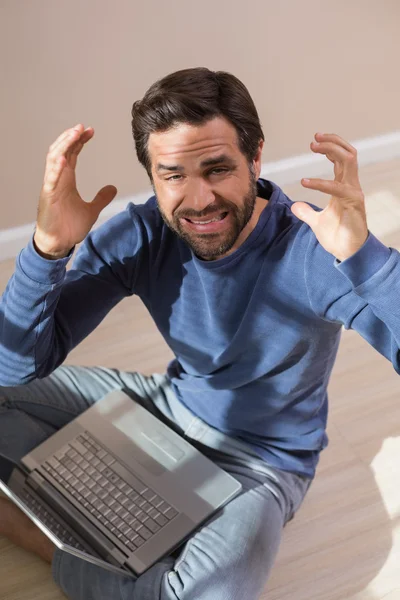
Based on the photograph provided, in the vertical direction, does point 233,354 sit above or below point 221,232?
below

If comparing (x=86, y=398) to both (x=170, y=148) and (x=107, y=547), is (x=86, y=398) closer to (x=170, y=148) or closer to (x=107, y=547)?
(x=107, y=547)

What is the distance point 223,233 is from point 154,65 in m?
1.20

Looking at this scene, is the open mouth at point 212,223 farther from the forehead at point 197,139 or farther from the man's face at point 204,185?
the forehead at point 197,139

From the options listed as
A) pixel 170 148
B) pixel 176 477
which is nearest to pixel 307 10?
pixel 170 148

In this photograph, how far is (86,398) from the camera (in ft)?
6.62

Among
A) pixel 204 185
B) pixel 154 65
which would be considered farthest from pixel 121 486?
pixel 154 65

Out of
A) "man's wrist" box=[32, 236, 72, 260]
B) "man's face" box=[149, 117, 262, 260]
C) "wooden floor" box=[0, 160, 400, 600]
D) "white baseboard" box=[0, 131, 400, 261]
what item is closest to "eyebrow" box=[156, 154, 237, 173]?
"man's face" box=[149, 117, 262, 260]

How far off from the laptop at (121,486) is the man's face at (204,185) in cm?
49

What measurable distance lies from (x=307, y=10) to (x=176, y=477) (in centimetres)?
157

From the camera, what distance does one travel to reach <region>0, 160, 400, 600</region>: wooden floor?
192 centimetres

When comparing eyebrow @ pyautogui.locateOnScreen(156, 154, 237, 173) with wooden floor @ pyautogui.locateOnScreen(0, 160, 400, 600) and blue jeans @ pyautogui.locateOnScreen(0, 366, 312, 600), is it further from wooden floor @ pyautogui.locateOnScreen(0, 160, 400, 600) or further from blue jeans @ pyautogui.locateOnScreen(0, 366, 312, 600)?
wooden floor @ pyautogui.locateOnScreen(0, 160, 400, 600)

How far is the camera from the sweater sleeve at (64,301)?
164 centimetres

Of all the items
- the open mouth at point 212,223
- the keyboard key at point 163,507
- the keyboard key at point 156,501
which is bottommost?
the keyboard key at point 163,507

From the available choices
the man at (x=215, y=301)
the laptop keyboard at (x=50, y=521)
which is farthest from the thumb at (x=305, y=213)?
the laptop keyboard at (x=50, y=521)
